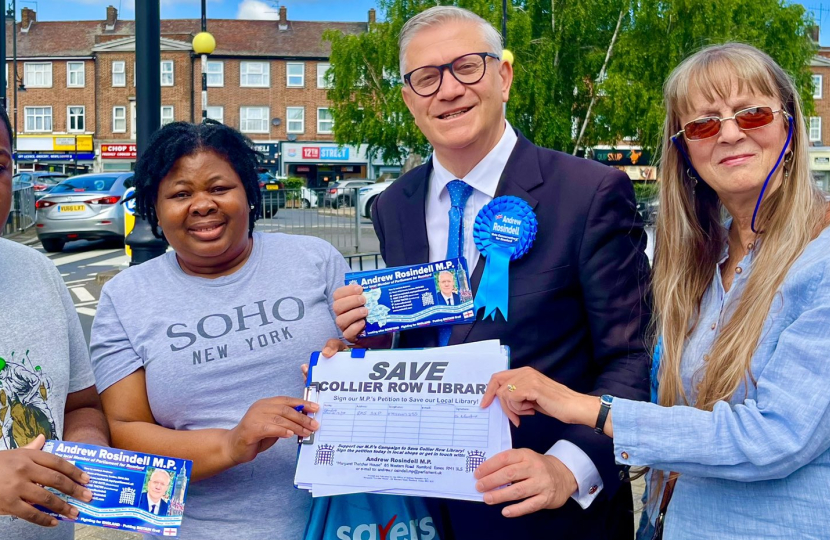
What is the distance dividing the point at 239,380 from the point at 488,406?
0.73 meters

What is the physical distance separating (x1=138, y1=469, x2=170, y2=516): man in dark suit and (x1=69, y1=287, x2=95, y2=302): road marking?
34.2 feet

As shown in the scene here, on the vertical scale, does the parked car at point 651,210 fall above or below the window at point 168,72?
below

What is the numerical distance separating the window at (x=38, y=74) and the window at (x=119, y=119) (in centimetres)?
493

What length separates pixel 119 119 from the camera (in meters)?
53.2

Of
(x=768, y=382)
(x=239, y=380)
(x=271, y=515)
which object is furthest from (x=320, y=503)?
(x=768, y=382)

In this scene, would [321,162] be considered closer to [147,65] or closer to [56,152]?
[56,152]

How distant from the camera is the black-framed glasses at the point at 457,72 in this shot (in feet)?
8.02

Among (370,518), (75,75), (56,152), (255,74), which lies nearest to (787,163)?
(370,518)

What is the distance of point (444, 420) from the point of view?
2156 millimetres

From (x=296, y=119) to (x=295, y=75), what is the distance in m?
2.79

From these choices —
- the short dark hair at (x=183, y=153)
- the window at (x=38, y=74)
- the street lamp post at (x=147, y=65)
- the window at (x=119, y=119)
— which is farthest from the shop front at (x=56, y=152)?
→ the short dark hair at (x=183, y=153)

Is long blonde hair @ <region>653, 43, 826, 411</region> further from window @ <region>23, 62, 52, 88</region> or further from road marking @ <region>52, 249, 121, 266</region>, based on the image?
window @ <region>23, 62, 52, 88</region>

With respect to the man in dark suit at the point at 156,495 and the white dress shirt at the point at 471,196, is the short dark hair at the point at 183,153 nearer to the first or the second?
the white dress shirt at the point at 471,196

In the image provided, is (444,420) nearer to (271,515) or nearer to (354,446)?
(354,446)
